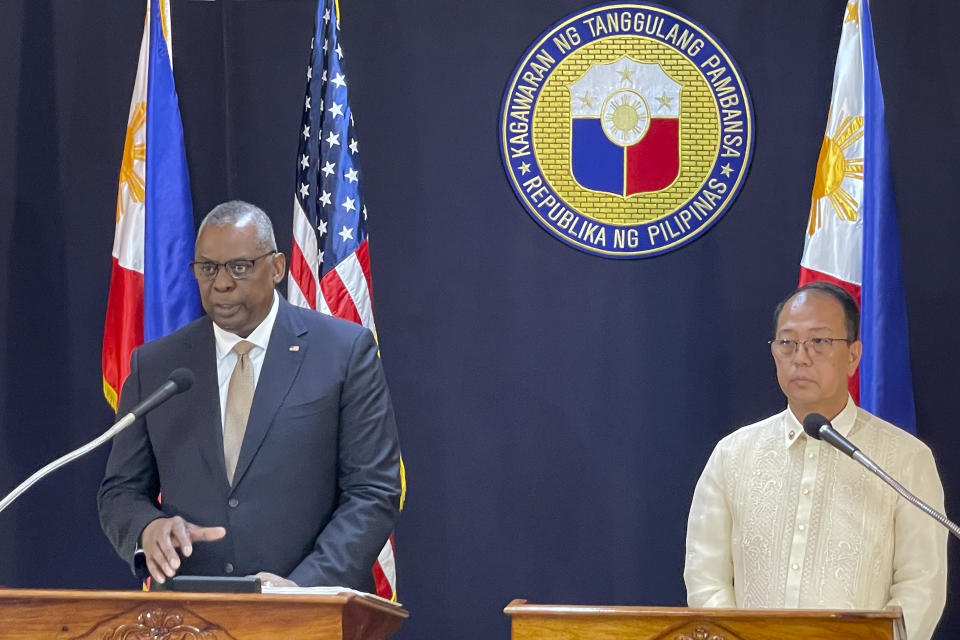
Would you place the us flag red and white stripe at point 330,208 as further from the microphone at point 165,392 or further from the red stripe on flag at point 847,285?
the microphone at point 165,392

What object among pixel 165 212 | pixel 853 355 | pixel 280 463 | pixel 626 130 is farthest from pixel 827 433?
pixel 165 212

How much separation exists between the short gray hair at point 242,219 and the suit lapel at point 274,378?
0.18 metres

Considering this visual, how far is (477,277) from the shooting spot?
499 cm

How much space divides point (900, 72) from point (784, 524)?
2121mm

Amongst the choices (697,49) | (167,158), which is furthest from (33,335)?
(697,49)

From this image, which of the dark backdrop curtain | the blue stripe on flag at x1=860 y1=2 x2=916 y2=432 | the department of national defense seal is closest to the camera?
the blue stripe on flag at x1=860 y1=2 x2=916 y2=432

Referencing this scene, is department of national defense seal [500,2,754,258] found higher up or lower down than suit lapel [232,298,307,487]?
higher up

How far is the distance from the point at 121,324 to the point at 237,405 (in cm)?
141

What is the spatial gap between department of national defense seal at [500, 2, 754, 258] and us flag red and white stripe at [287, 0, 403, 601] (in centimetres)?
65

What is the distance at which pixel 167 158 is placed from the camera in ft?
15.2

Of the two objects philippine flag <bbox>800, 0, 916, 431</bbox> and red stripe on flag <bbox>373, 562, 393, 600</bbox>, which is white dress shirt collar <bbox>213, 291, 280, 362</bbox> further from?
philippine flag <bbox>800, 0, 916, 431</bbox>

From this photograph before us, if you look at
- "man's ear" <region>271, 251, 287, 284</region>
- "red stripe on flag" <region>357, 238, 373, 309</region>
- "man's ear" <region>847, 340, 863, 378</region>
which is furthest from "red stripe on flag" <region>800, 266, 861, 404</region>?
"man's ear" <region>271, 251, 287, 284</region>

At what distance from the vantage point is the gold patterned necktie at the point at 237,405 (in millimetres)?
3293

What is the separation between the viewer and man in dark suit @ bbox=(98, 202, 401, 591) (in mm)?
3227
